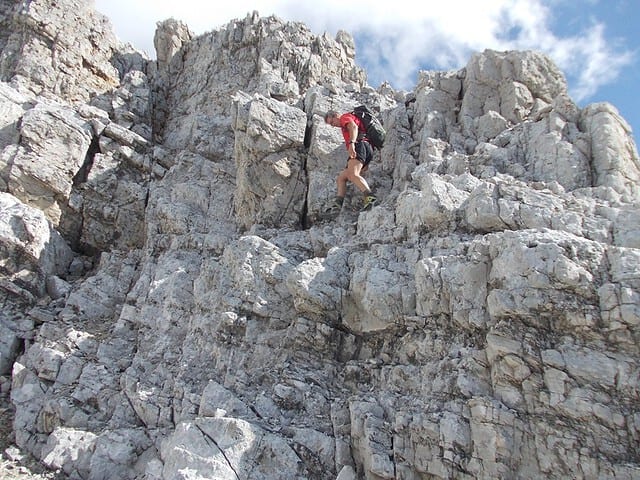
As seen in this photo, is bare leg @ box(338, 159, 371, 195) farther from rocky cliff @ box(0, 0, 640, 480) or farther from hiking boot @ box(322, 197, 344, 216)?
hiking boot @ box(322, 197, 344, 216)

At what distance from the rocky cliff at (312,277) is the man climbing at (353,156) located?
0.55 metres

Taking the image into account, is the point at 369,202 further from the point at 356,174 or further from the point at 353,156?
the point at 353,156

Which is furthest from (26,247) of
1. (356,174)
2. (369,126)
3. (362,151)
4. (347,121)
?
(369,126)

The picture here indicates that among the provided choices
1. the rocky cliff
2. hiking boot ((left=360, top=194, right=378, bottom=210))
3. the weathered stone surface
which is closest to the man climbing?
hiking boot ((left=360, top=194, right=378, bottom=210))

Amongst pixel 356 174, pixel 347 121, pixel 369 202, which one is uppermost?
pixel 347 121

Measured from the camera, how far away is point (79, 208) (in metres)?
20.0

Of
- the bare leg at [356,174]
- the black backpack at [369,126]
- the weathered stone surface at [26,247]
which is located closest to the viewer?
the bare leg at [356,174]

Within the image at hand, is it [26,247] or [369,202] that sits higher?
[369,202]

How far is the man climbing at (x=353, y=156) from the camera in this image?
646 inches

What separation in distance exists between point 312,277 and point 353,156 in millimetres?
5261

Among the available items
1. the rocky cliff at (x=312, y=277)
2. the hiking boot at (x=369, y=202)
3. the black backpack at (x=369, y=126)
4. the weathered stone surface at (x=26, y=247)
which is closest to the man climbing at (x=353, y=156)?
the hiking boot at (x=369, y=202)

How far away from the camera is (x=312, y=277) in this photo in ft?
43.0

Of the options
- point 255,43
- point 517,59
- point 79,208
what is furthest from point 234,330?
point 255,43

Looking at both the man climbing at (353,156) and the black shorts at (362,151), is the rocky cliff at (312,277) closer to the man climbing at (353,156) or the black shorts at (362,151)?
the man climbing at (353,156)
